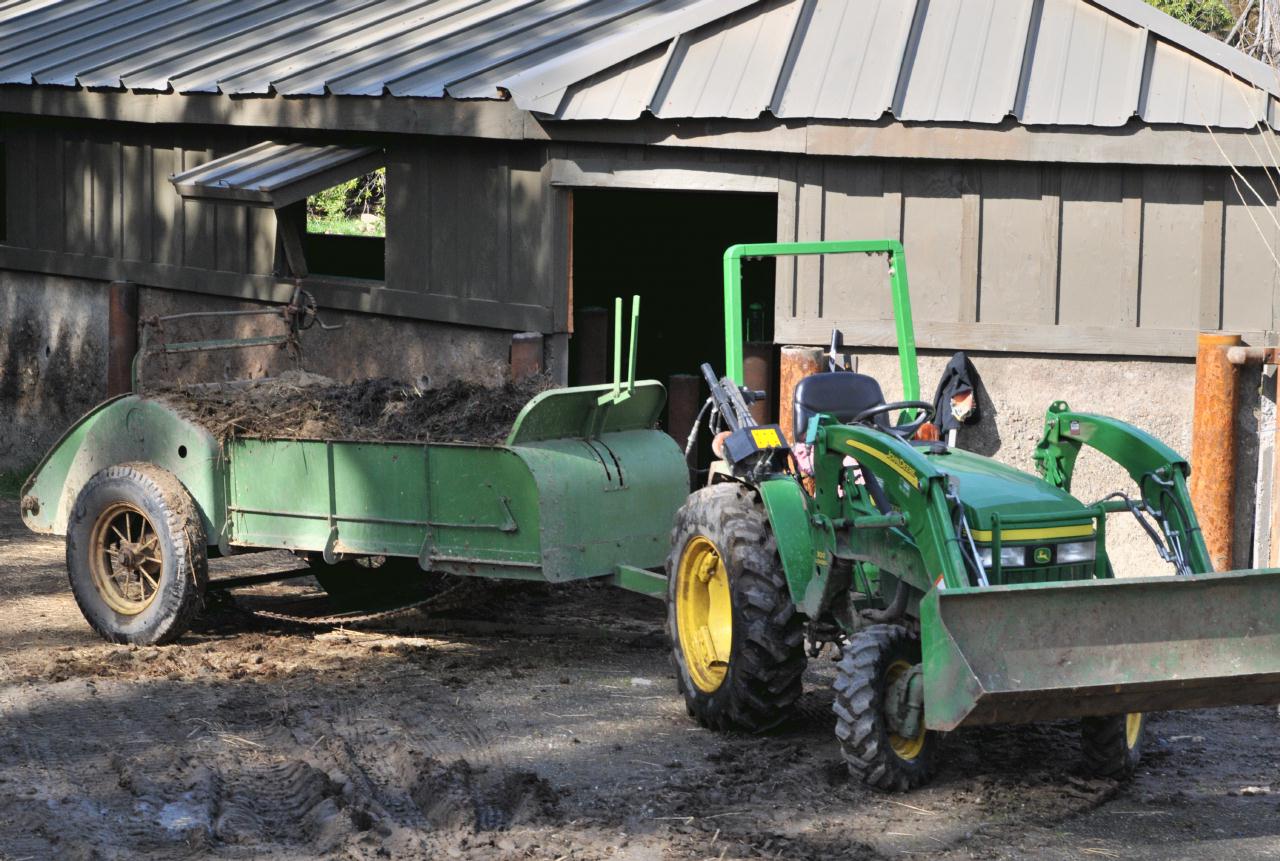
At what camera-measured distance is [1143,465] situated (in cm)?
691

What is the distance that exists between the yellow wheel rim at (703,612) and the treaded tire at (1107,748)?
1604mm

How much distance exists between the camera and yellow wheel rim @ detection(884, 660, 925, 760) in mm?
6512

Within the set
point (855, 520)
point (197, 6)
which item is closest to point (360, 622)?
point (855, 520)

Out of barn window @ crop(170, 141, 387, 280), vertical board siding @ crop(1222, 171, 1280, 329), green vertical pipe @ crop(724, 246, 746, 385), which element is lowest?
green vertical pipe @ crop(724, 246, 746, 385)

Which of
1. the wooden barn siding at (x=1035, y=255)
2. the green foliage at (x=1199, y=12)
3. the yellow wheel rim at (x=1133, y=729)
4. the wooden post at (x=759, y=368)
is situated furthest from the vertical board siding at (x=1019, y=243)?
the green foliage at (x=1199, y=12)

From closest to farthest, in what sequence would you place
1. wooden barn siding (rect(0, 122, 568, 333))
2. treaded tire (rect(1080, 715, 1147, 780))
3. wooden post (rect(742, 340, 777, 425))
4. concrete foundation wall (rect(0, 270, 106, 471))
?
treaded tire (rect(1080, 715, 1147, 780))
wooden post (rect(742, 340, 777, 425))
wooden barn siding (rect(0, 122, 568, 333))
concrete foundation wall (rect(0, 270, 106, 471))

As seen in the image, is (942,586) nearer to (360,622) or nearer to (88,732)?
(88,732)

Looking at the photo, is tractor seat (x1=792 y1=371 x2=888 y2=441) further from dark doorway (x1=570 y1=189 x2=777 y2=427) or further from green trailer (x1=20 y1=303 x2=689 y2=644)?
dark doorway (x1=570 y1=189 x2=777 y2=427)

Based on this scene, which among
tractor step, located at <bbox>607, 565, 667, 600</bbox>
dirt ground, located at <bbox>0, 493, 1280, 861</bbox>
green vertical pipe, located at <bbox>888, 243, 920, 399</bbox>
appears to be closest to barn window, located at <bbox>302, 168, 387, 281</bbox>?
dirt ground, located at <bbox>0, 493, 1280, 861</bbox>

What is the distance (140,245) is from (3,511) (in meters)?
2.55

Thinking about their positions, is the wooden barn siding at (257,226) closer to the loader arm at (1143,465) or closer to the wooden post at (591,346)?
the wooden post at (591,346)

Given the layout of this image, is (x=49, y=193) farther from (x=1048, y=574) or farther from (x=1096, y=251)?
(x=1048, y=574)

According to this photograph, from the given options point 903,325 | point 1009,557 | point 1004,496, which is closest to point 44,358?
point 903,325

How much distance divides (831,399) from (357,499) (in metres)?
2.47
